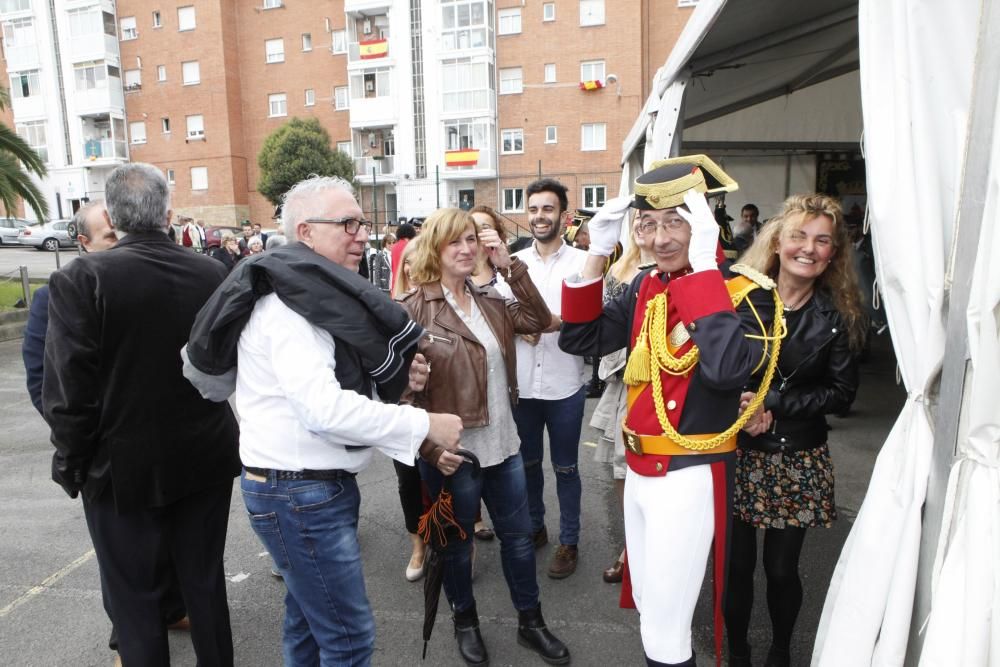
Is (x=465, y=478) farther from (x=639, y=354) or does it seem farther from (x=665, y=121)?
(x=665, y=121)

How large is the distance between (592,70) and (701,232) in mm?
31485

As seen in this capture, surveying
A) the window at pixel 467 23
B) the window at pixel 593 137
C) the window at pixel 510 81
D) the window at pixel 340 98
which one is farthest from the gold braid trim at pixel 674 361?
the window at pixel 340 98

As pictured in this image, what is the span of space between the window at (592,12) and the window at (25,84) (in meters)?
31.8

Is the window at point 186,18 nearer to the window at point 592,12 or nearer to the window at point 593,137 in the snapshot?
the window at point 592,12

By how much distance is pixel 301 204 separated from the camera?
6.84 feet

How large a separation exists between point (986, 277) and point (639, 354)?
95 cm

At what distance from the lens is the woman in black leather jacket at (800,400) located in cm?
246

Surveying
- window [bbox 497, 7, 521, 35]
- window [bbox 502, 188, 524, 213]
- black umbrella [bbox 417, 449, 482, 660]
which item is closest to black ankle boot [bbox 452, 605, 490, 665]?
black umbrella [bbox 417, 449, 482, 660]

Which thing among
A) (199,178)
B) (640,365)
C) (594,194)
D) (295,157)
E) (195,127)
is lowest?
(640,365)

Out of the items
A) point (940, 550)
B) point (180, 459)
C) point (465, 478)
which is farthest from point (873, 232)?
point (180, 459)

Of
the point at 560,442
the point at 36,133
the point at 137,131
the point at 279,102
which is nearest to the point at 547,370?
the point at 560,442

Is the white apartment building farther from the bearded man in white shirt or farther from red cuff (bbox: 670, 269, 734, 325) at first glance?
red cuff (bbox: 670, 269, 734, 325)

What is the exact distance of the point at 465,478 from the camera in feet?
8.81

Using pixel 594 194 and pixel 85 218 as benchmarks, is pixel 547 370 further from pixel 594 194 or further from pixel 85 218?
pixel 594 194
